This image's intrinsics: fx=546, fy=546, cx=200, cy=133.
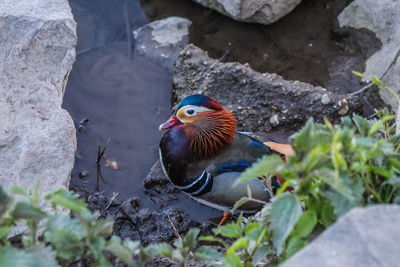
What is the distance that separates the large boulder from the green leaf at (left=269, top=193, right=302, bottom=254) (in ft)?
5.06

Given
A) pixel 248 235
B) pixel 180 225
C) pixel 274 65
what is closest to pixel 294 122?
pixel 274 65

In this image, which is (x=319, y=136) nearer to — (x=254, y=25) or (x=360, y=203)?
(x=360, y=203)

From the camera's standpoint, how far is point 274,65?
174 inches

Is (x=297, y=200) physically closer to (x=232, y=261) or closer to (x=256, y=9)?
(x=232, y=261)

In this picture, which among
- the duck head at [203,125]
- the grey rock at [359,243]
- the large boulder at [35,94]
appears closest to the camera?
the grey rock at [359,243]

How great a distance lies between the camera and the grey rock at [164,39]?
4409 millimetres

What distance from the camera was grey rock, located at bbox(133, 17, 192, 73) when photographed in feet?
14.5

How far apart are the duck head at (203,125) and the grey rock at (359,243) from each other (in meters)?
2.06

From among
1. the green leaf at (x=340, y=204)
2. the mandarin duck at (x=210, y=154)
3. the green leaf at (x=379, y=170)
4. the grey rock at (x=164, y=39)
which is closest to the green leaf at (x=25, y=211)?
the green leaf at (x=340, y=204)

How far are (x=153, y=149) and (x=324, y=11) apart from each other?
2.10 meters

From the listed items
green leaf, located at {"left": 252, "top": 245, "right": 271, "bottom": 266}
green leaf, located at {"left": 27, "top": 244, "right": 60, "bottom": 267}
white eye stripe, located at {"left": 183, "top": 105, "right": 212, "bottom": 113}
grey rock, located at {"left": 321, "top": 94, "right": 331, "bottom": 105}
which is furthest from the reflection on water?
green leaf, located at {"left": 27, "top": 244, "right": 60, "bottom": 267}

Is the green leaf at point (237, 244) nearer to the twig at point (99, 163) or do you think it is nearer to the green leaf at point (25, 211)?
the green leaf at point (25, 211)

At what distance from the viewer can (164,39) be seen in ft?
14.8

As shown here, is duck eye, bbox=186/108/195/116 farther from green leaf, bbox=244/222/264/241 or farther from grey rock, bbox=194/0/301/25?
green leaf, bbox=244/222/264/241
